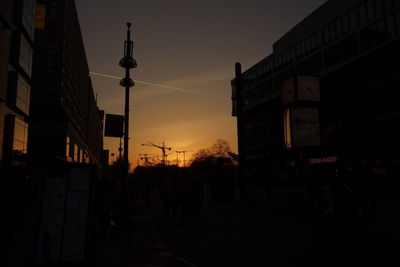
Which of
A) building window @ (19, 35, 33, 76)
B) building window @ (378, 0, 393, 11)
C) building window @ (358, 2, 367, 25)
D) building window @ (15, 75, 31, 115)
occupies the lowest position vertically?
building window @ (15, 75, 31, 115)

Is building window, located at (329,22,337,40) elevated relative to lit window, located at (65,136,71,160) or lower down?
elevated

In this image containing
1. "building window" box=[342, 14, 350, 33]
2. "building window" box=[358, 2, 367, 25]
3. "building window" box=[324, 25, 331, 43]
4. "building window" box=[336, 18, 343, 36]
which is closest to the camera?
"building window" box=[358, 2, 367, 25]

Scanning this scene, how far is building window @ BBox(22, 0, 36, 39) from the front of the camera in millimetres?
32291

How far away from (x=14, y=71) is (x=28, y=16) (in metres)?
6.13

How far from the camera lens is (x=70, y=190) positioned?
581 centimetres

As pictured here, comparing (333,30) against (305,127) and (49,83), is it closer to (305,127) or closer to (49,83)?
(305,127)

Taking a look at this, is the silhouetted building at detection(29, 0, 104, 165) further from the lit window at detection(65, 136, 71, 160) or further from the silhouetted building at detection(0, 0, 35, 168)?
the silhouetted building at detection(0, 0, 35, 168)

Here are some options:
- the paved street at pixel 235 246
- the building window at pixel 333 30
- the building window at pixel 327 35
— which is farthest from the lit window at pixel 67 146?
the paved street at pixel 235 246

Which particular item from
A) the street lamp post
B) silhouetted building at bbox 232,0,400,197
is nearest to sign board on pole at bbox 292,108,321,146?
silhouetted building at bbox 232,0,400,197

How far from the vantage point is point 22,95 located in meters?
33.7

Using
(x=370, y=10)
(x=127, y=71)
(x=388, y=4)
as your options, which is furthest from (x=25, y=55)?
(x=388, y=4)

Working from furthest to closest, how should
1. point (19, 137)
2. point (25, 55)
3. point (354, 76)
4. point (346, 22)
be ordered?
point (346, 22)
point (354, 76)
point (25, 55)
point (19, 137)

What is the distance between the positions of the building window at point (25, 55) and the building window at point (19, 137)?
509 centimetres

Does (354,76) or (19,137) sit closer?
(19,137)
